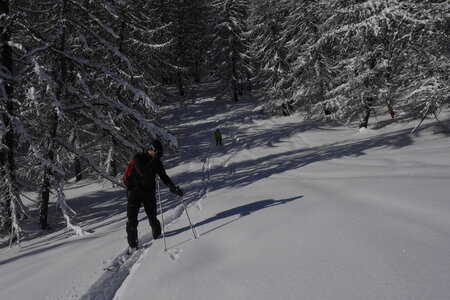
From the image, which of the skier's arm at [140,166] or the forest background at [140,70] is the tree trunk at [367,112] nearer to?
the forest background at [140,70]

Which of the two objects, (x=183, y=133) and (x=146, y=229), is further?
(x=183, y=133)

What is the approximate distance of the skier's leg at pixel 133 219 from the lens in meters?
5.24

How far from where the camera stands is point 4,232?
28.0 feet

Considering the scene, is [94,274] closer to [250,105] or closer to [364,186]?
[364,186]

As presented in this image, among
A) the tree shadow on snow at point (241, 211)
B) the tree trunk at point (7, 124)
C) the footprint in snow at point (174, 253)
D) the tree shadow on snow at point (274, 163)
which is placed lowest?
the tree shadow on snow at point (274, 163)

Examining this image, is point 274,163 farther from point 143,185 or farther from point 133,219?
point 133,219

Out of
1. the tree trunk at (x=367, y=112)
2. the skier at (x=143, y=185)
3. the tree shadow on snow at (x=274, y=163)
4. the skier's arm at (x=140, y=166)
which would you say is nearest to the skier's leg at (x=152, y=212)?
the skier at (x=143, y=185)

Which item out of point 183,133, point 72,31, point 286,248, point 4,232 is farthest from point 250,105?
→ point 286,248

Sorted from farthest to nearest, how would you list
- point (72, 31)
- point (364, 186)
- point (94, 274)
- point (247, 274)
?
point (72, 31) < point (364, 186) < point (94, 274) < point (247, 274)

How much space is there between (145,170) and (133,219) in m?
0.94

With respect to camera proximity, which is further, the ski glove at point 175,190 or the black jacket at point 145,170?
the ski glove at point 175,190

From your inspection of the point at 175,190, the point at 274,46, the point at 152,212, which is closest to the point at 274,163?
the point at 175,190

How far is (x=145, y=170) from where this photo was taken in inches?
210

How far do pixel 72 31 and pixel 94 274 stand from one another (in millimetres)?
8147
